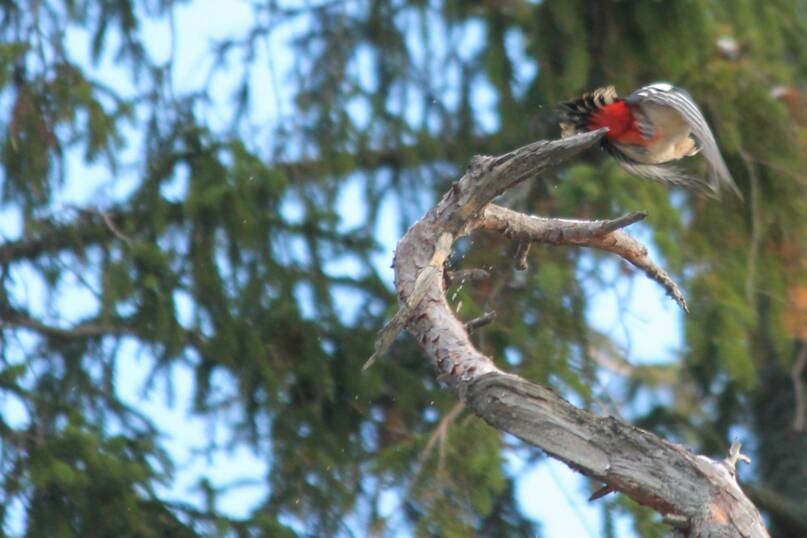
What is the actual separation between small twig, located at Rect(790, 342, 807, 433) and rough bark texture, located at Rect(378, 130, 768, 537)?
2.78 m

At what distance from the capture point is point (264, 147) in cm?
463

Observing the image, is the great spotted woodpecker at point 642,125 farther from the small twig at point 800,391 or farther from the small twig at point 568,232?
the small twig at point 800,391

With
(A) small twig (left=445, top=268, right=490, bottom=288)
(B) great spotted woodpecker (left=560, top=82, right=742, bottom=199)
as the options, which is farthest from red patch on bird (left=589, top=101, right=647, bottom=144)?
(A) small twig (left=445, top=268, right=490, bottom=288)

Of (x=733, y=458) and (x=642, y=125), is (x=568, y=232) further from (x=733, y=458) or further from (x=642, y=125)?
(x=733, y=458)

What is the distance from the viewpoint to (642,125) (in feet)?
9.30

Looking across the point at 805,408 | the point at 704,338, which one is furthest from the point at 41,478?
the point at 805,408

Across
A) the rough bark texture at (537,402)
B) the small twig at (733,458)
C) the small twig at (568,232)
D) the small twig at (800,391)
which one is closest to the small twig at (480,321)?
the rough bark texture at (537,402)

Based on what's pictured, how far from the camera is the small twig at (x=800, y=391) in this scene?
16.6 ft

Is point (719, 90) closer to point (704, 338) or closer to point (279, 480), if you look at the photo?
point (704, 338)

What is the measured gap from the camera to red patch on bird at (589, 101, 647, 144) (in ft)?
9.30

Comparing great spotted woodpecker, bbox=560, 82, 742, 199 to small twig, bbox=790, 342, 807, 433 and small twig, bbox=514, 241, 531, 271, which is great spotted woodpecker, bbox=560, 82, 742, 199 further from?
small twig, bbox=790, 342, 807, 433

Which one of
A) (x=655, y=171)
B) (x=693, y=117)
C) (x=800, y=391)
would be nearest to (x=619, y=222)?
(x=693, y=117)

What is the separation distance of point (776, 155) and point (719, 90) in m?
0.30

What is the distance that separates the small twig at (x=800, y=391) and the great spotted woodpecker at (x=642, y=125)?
7.58ft
